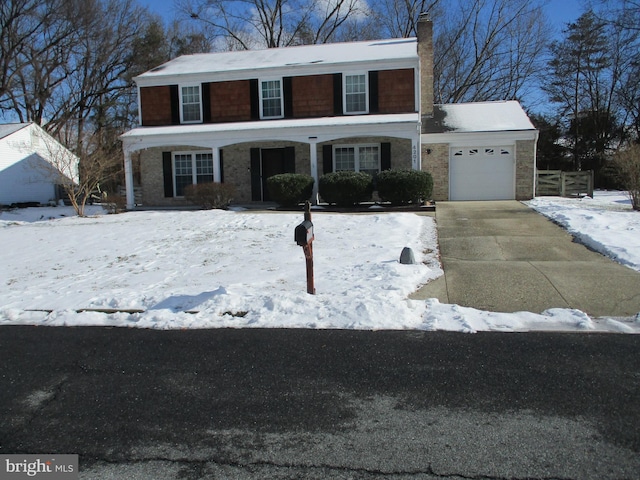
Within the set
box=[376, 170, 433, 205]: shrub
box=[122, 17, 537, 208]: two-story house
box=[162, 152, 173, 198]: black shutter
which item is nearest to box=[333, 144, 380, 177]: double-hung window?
box=[122, 17, 537, 208]: two-story house

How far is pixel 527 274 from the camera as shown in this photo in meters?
7.68

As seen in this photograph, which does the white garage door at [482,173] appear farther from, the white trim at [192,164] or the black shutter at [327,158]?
the white trim at [192,164]

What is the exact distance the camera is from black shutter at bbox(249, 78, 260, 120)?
20188 mm

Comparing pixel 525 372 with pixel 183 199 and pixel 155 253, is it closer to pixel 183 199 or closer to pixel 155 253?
pixel 155 253

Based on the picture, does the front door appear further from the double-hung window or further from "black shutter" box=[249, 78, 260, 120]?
the double-hung window

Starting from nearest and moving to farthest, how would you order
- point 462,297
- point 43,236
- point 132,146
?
1. point 462,297
2. point 43,236
3. point 132,146

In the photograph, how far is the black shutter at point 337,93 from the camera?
1953 centimetres

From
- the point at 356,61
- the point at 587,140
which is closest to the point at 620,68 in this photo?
the point at 587,140

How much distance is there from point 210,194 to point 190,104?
209 inches

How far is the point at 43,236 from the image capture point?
13016mm

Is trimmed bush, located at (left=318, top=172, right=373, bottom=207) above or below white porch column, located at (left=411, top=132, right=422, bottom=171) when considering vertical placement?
below

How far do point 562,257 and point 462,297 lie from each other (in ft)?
10.7

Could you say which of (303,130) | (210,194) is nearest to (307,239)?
(210,194)

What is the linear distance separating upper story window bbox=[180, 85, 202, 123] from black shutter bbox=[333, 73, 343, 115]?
18.0ft
